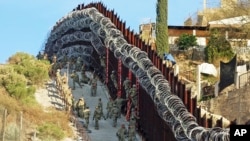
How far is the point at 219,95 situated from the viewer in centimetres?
3425

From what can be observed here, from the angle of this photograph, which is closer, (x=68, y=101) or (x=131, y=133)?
(x=131, y=133)

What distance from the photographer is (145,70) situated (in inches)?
1235

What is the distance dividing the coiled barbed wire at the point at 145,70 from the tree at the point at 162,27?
496 cm

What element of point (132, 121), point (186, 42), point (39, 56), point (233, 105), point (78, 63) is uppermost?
point (186, 42)

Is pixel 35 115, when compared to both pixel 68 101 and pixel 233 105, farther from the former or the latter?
pixel 233 105

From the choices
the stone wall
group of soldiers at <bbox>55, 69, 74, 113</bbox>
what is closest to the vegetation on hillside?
group of soldiers at <bbox>55, 69, 74, 113</bbox>

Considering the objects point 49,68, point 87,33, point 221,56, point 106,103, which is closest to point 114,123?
point 106,103

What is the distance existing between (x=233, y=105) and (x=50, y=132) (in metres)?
8.44

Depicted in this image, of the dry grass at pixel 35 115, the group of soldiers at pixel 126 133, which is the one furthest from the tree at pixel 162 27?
the group of soldiers at pixel 126 133

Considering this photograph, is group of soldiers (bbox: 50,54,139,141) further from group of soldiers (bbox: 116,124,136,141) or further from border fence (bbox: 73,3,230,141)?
border fence (bbox: 73,3,230,141)

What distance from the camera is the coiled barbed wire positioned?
966 inches

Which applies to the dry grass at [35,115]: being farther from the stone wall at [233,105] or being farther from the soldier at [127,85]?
the stone wall at [233,105]

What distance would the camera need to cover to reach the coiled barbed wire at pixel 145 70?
24.5 meters

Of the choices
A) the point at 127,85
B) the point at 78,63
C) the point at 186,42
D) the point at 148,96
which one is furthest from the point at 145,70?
the point at 186,42
